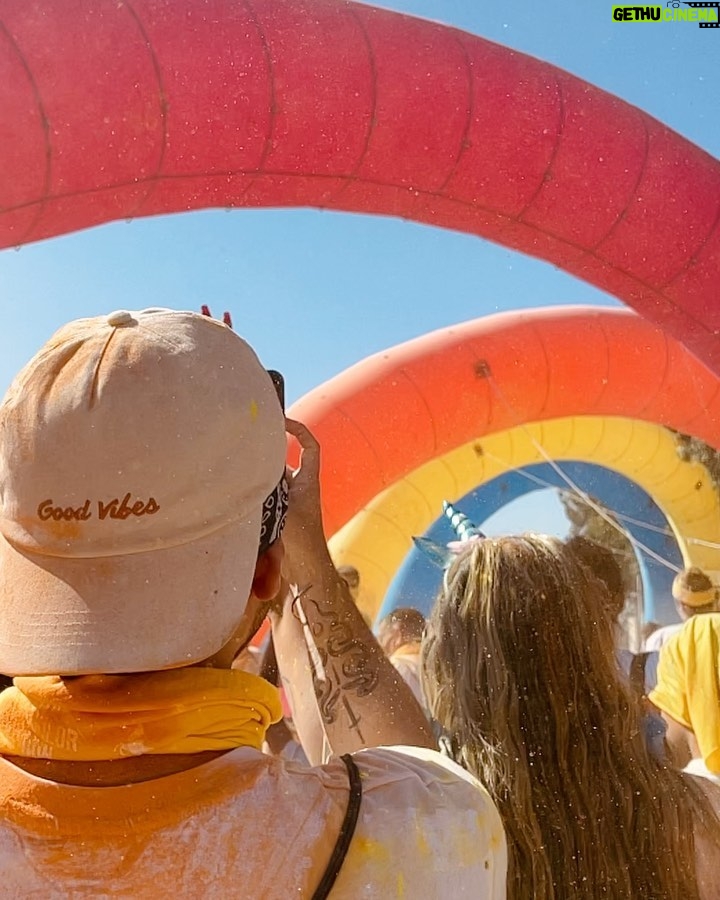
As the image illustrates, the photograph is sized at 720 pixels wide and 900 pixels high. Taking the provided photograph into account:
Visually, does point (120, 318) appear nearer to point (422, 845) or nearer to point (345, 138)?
point (422, 845)

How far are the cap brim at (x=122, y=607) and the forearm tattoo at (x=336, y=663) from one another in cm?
30

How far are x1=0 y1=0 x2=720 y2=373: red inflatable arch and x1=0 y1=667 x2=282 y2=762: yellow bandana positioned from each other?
1.54 meters

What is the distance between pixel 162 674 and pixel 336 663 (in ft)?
1.15

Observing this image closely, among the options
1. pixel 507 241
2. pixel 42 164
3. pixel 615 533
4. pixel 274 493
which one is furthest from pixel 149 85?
pixel 615 533

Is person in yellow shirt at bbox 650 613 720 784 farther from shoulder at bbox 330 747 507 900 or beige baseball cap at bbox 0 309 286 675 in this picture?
beige baseball cap at bbox 0 309 286 675

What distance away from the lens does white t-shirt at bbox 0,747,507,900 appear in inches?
21.4

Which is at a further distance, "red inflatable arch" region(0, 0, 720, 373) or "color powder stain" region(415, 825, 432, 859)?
"red inflatable arch" region(0, 0, 720, 373)

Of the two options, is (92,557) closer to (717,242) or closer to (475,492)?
(717,242)

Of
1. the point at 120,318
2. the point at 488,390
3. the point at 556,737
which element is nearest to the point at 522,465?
the point at 488,390

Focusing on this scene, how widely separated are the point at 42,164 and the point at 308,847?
170cm

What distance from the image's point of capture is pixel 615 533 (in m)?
6.03

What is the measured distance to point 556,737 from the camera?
3.19 ft

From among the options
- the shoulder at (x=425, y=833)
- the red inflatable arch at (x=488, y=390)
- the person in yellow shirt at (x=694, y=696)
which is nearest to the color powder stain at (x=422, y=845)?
the shoulder at (x=425, y=833)

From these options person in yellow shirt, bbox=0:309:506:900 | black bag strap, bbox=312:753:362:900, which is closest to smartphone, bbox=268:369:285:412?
person in yellow shirt, bbox=0:309:506:900
